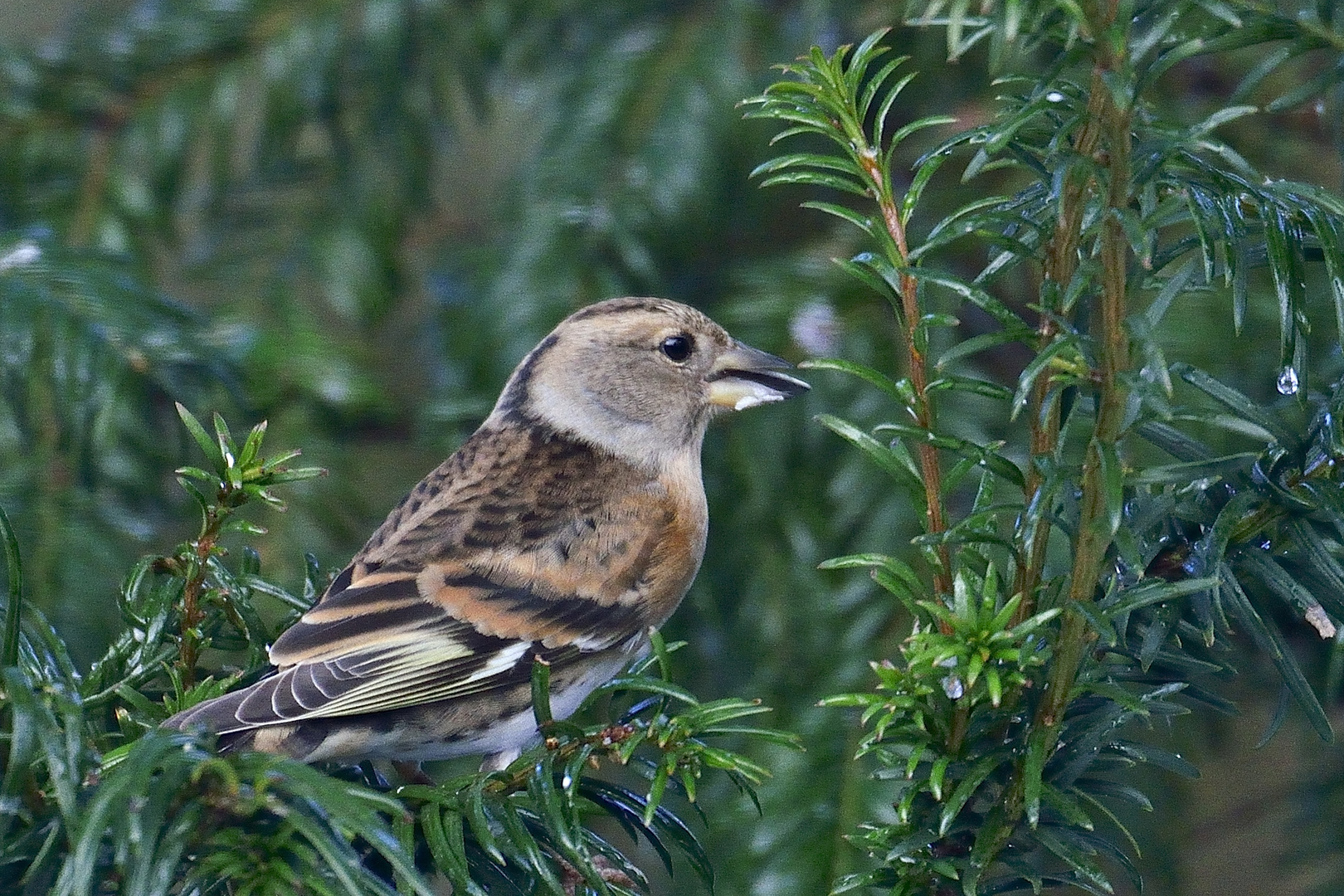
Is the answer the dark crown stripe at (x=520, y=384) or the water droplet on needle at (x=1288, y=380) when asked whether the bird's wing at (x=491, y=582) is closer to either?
the dark crown stripe at (x=520, y=384)

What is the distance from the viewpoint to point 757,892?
1616 mm

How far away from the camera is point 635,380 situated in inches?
99.1

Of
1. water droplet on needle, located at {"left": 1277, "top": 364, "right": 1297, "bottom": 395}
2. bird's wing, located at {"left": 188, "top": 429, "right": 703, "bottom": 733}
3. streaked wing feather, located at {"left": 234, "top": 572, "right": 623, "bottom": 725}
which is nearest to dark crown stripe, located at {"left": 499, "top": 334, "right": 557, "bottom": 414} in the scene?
bird's wing, located at {"left": 188, "top": 429, "right": 703, "bottom": 733}

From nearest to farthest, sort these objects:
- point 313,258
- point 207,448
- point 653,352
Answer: point 207,448, point 313,258, point 653,352

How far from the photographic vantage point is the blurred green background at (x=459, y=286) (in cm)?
188

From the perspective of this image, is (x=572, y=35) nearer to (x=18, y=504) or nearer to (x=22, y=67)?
(x=22, y=67)

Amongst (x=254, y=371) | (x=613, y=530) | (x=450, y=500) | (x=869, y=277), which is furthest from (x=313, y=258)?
(x=869, y=277)

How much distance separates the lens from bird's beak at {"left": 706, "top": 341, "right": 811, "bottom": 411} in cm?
208

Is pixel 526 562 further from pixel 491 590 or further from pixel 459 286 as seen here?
pixel 459 286

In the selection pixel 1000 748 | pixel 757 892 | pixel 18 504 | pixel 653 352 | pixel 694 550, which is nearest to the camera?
pixel 1000 748

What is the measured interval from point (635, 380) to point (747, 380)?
1.10 feet

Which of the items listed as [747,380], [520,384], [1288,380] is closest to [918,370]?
[1288,380]

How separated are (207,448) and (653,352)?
1.37m

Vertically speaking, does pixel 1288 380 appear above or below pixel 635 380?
above
